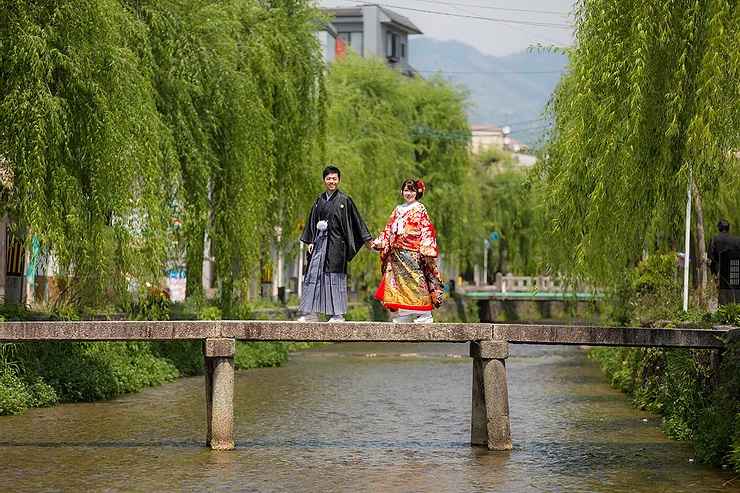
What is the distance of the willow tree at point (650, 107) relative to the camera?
1398 cm

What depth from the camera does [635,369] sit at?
23750 millimetres

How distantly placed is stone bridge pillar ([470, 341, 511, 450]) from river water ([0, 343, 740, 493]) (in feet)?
0.82

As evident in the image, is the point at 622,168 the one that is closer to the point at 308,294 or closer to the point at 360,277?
the point at 308,294

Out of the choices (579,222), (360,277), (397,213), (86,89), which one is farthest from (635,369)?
(360,277)

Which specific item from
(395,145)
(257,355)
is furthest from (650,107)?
(395,145)

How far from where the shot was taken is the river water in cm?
1363

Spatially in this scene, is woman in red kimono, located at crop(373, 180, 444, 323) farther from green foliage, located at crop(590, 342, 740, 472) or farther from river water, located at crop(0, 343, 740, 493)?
green foliage, located at crop(590, 342, 740, 472)

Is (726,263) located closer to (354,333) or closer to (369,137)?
(354,333)

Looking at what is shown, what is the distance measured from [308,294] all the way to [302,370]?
12907 millimetres

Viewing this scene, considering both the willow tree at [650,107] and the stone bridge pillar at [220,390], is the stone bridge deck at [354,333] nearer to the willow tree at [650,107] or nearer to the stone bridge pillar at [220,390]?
the stone bridge pillar at [220,390]

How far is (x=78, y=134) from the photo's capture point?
745 inches

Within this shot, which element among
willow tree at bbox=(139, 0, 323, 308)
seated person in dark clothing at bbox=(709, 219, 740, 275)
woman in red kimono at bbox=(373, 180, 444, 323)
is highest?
willow tree at bbox=(139, 0, 323, 308)

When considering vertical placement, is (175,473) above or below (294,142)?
below

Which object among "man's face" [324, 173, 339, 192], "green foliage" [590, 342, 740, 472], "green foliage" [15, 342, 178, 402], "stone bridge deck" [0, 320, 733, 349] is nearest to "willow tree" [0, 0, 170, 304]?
"green foliage" [15, 342, 178, 402]
